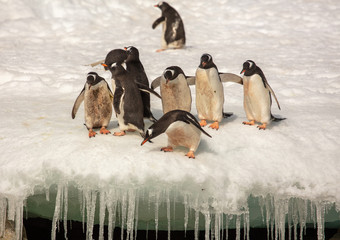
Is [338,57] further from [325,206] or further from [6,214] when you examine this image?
[6,214]

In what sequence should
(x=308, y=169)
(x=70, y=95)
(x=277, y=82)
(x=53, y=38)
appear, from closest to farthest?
(x=308, y=169) < (x=70, y=95) < (x=277, y=82) < (x=53, y=38)

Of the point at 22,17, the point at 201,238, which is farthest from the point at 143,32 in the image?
the point at 201,238

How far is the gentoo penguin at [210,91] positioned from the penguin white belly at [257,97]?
26 centimetres

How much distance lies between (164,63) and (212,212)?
417 centimetres

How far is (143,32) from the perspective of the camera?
30.8 ft

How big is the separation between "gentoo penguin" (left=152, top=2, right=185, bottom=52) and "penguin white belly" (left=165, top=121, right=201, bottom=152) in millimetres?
4877

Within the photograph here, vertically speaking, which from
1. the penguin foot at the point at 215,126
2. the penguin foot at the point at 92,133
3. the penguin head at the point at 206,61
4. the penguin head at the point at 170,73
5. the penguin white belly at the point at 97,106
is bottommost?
the penguin foot at the point at 92,133

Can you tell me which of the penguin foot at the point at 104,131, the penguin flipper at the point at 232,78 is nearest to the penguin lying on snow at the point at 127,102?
the penguin foot at the point at 104,131

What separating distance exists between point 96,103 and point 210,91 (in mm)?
1039

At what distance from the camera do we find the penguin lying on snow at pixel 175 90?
3.82 m

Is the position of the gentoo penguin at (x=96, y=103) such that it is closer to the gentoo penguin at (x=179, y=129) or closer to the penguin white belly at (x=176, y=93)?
the penguin white belly at (x=176, y=93)

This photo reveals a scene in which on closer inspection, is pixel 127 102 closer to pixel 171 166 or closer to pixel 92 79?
pixel 92 79

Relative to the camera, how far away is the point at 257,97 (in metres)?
3.89

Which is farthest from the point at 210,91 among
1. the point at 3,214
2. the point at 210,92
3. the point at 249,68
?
the point at 3,214
